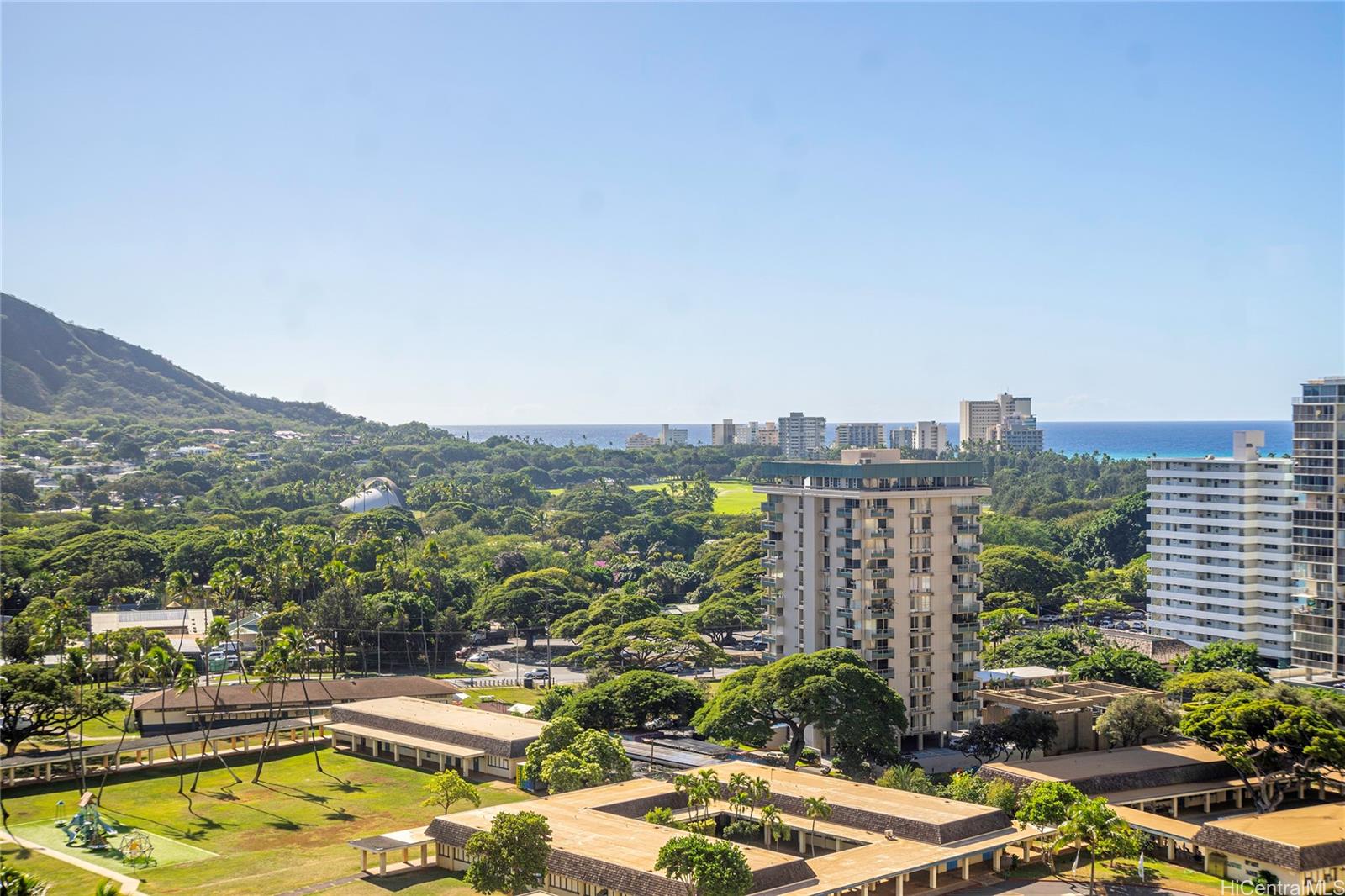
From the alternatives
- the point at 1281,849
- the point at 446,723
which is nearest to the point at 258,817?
the point at 446,723

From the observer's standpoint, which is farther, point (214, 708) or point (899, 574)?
point (899, 574)

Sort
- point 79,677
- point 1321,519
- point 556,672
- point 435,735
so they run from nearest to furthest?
point 79,677
point 435,735
point 1321,519
point 556,672

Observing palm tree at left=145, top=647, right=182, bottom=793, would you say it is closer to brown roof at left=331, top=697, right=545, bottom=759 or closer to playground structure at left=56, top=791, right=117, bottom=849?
playground structure at left=56, top=791, right=117, bottom=849

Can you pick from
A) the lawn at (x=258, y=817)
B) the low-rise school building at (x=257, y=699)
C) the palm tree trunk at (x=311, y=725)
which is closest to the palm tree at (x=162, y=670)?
the low-rise school building at (x=257, y=699)

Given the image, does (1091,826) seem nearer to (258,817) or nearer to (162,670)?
(258,817)

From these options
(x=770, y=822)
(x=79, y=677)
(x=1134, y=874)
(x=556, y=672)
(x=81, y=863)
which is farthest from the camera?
(x=556, y=672)

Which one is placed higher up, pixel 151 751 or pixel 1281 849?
pixel 1281 849

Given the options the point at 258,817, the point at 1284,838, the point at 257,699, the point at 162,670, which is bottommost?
the point at 258,817
